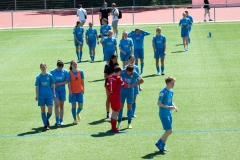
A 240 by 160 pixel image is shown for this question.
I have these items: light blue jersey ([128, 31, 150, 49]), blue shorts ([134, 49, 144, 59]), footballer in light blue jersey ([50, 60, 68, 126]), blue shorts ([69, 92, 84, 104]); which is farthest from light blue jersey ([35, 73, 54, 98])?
blue shorts ([134, 49, 144, 59])

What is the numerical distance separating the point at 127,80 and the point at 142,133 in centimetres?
160

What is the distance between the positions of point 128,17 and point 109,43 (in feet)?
78.0

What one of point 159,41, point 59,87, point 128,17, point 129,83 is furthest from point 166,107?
point 128,17

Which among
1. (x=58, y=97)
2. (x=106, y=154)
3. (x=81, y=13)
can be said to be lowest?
(x=106, y=154)

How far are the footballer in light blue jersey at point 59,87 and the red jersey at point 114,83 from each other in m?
1.82

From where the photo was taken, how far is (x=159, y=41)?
25859 mm

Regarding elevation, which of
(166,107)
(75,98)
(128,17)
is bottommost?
(75,98)

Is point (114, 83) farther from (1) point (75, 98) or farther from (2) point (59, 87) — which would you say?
(2) point (59, 87)

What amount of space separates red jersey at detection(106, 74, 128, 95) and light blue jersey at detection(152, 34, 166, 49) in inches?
352

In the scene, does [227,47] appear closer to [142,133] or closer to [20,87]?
[20,87]

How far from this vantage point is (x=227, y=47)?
32.6 m

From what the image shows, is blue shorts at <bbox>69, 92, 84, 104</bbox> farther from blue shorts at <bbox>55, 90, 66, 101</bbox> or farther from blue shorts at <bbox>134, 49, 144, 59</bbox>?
blue shorts at <bbox>134, 49, 144, 59</bbox>

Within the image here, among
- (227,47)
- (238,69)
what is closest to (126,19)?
(227,47)

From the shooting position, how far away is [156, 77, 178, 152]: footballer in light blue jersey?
15250mm
